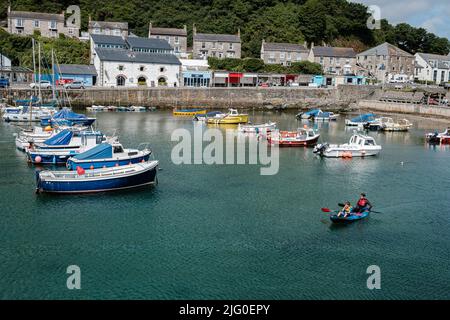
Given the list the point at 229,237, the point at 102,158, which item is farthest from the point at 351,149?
the point at 229,237

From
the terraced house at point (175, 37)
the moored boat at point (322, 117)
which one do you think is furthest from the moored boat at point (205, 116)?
the terraced house at point (175, 37)

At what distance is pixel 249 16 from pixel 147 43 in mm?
26342

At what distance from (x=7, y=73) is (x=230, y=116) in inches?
1275

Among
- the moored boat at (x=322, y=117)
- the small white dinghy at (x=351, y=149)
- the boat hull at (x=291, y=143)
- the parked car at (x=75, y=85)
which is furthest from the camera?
the parked car at (x=75, y=85)

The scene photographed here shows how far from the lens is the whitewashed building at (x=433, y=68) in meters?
Result: 92.8

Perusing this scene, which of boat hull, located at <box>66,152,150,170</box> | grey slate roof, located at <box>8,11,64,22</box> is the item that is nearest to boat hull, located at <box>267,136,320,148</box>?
boat hull, located at <box>66,152,150,170</box>

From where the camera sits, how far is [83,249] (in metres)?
19.6

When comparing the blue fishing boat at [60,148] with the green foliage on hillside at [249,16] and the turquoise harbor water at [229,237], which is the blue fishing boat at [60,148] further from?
the green foliage on hillside at [249,16]

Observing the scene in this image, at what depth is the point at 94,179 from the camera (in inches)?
1032

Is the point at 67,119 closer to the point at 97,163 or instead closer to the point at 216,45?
the point at 97,163

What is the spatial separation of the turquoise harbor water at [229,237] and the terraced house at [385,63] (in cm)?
6028

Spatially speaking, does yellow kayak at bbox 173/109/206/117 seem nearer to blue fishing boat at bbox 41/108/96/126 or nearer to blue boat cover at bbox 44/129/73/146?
blue fishing boat at bbox 41/108/96/126

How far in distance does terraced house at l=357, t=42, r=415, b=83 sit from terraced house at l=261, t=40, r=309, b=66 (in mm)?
12650
